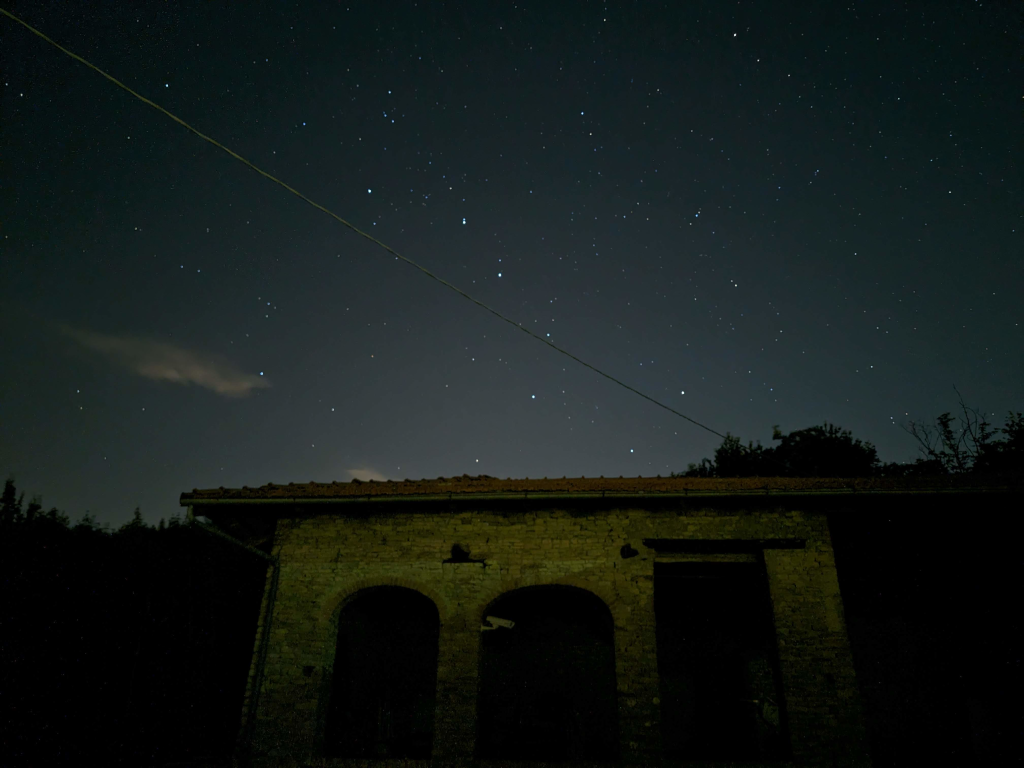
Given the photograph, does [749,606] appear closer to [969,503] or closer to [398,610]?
[969,503]

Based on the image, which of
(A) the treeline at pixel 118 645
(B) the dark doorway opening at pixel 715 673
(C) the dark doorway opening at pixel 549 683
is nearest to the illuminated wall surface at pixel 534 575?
(B) the dark doorway opening at pixel 715 673

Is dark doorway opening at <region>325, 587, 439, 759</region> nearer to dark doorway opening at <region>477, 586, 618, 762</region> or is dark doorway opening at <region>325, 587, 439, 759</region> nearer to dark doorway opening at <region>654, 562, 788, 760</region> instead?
dark doorway opening at <region>477, 586, 618, 762</region>

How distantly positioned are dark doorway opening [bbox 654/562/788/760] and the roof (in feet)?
10.5

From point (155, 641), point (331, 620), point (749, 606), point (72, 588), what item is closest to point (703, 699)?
→ point (749, 606)

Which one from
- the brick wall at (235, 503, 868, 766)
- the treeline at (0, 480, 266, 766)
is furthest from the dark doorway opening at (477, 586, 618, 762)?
the treeline at (0, 480, 266, 766)

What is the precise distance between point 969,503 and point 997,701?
214 inches

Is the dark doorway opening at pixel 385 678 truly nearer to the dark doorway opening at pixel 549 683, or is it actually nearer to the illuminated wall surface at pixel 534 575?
the illuminated wall surface at pixel 534 575

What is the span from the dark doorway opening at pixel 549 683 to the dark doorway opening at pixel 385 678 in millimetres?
1376

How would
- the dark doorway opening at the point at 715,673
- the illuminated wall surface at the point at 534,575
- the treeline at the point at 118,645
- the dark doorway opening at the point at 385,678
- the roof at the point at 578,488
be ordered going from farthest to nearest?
the treeline at the point at 118,645 → the dark doorway opening at the point at 715,673 → the dark doorway opening at the point at 385,678 → the roof at the point at 578,488 → the illuminated wall surface at the point at 534,575

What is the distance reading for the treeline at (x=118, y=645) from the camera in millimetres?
14992

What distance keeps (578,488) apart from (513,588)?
1.81 meters

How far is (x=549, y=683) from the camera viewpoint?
12.9 metres

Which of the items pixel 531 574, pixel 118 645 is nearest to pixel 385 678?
pixel 531 574

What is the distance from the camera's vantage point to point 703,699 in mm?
12680
